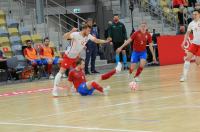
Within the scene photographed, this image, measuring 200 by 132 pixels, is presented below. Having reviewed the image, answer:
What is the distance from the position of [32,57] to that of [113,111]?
1330 cm

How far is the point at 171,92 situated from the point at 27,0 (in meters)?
20.1

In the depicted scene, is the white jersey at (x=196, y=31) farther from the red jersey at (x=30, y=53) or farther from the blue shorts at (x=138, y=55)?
the red jersey at (x=30, y=53)

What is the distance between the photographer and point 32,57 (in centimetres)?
2386

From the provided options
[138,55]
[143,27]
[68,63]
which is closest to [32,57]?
[138,55]

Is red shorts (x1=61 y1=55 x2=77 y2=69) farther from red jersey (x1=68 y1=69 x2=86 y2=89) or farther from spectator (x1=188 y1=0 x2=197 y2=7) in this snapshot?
spectator (x1=188 y1=0 x2=197 y2=7)

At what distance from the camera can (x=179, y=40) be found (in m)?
28.5

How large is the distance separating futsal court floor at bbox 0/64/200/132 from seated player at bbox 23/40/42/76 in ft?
23.0

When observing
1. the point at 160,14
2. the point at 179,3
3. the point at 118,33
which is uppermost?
the point at 179,3

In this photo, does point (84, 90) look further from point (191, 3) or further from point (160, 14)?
point (191, 3)

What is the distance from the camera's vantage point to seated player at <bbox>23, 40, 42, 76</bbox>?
2373cm

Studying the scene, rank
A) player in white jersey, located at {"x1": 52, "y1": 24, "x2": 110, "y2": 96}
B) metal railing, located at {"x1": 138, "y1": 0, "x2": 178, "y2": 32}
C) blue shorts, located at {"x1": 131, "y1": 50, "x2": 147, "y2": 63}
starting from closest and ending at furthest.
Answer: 1. player in white jersey, located at {"x1": 52, "y1": 24, "x2": 110, "y2": 96}
2. blue shorts, located at {"x1": 131, "y1": 50, "x2": 147, "y2": 63}
3. metal railing, located at {"x1": 138, "y1": 0, "x2": 178, "y2": 32}

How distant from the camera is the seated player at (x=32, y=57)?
934 inches

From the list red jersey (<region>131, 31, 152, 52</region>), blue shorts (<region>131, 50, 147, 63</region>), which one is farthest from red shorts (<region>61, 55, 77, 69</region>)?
blue shorts (<region>131, 50, 147, 63</region>)

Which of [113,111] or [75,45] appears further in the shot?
[75,45]
